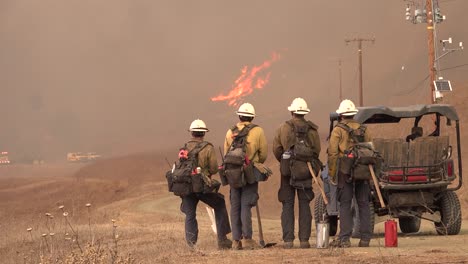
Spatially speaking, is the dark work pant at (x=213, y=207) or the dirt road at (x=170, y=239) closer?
the dirt road at (x=170, y=239)

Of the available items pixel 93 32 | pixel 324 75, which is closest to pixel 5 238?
pixel 324 75

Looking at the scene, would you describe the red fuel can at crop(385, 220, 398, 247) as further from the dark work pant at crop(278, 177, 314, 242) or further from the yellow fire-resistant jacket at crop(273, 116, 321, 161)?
the yellow fire-resistant jacket at crop(273, 116, 321, 161)

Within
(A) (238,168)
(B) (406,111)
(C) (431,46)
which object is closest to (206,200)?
(A) (238,168)

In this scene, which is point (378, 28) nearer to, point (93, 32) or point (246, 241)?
point (93, 32)

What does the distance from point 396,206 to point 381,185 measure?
539mm

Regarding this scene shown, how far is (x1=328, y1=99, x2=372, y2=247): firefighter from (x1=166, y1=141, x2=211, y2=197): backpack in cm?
200

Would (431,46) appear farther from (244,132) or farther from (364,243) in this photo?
(244,132)

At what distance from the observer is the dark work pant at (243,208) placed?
Answer: 12445mm

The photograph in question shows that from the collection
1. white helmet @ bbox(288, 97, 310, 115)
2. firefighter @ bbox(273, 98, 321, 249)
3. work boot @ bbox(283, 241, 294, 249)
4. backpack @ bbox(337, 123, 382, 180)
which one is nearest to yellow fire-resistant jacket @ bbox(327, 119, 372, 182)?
backpack @ bbox(337, 123, 382, 180)

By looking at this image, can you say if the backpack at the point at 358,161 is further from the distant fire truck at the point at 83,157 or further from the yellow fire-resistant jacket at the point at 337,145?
the distant fire truck at the point at 83,157

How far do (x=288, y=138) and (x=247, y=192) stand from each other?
1.02m

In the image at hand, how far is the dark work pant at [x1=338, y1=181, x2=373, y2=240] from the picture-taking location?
12.4 m

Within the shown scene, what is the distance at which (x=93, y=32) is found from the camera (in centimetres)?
12719

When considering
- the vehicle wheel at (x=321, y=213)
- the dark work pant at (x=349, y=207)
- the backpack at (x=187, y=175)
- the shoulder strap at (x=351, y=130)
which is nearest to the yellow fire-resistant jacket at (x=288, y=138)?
the shoulder strap at (x=351, y=130)
